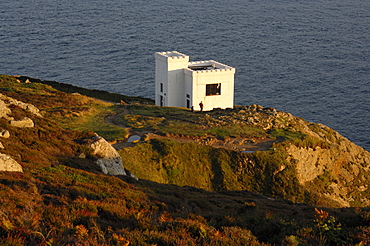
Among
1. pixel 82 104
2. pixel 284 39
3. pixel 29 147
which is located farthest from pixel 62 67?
pixel 29 147

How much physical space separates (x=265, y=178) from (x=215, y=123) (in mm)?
10462

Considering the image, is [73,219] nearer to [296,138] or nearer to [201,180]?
[201,180]

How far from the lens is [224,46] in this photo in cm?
12531

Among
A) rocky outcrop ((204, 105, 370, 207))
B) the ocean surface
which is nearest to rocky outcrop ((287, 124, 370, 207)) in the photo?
rocky outcrop ((204, 105, 370, 207))

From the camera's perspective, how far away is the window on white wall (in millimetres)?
68375

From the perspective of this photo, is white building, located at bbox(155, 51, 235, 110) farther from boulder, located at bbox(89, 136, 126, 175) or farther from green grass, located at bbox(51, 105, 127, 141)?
boulder, located at bbox(89, 136, 126, 175)

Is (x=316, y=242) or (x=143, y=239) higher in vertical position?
(x=143, y=239)

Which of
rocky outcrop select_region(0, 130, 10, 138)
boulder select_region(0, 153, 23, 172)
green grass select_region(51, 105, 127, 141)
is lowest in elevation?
green grass select_region(51, 105, 127, 141)

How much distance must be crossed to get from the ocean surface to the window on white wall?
76.1 feet

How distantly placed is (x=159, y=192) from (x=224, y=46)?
101693 millimetres

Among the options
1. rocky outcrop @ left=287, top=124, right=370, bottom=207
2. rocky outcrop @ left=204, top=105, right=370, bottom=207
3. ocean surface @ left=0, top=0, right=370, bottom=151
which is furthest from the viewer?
ocean surface @ left=0, top=0, right=370, bottom=151

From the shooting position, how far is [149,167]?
3872 cm

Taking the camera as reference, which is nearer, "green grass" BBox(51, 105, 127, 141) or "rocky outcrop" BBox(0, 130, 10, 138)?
"rocky outcrop" BBox(0, 130, 10, 138)

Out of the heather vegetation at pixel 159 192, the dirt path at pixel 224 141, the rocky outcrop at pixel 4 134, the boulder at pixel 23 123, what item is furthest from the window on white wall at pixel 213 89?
the rocky outcrop at pixel 4 134
